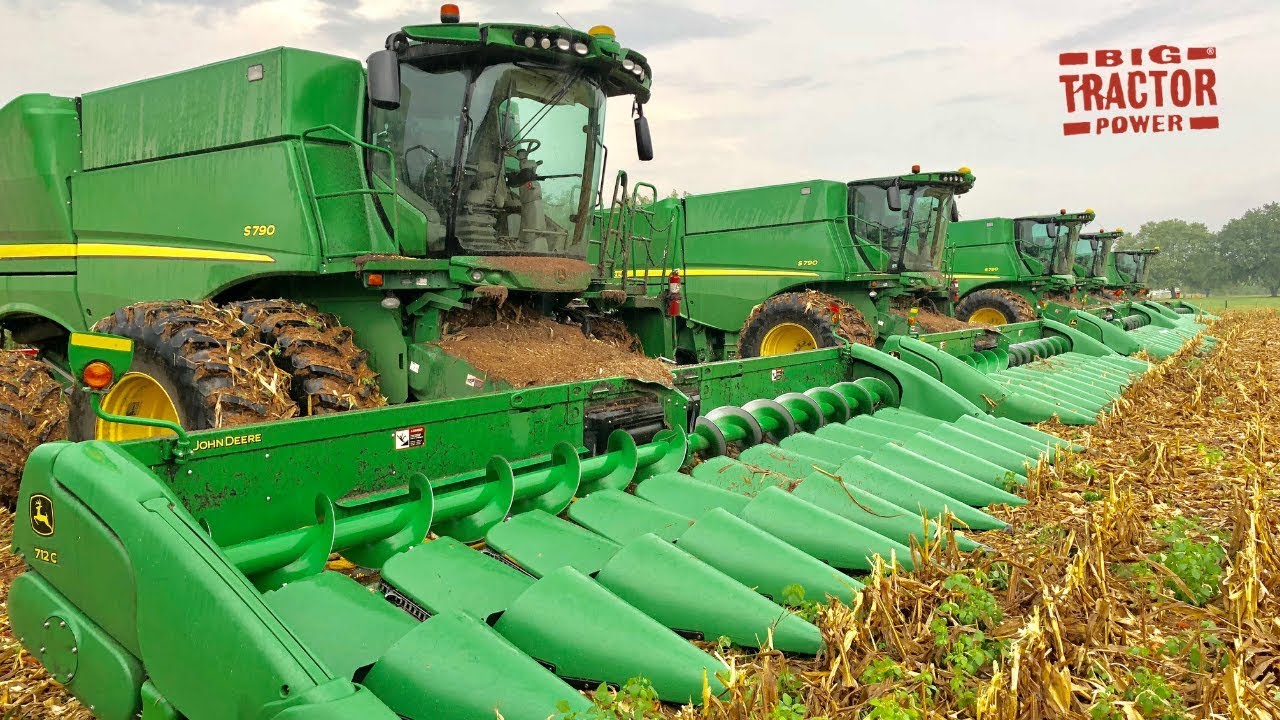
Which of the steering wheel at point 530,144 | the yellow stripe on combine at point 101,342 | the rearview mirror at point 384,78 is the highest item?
the rearview mirror at point 384,78

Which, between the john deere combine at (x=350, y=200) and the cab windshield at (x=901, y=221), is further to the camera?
the cab windshield at (x=901, y=221)

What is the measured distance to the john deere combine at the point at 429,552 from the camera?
159 centimetres

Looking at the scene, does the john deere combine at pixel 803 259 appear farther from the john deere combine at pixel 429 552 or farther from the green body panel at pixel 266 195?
the john deere combine at pixel 429 552

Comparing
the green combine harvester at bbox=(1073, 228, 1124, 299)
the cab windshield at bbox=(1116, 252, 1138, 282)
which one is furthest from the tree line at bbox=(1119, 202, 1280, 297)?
the green combine harvester at bbox=(1073, 228, 1124, 299)

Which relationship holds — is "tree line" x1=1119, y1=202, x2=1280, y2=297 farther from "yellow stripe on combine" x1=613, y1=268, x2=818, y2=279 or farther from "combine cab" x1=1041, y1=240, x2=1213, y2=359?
"yellow stripe on combine" x1=613, y1=268, x2=818, y2=279

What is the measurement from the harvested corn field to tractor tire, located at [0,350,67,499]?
0.93m

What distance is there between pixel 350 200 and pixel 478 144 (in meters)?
0.77

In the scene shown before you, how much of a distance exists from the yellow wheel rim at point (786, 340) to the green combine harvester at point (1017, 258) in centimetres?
801

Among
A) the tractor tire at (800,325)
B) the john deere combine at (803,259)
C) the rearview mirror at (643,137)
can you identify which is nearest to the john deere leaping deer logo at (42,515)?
the rearview mirror at (643,137)

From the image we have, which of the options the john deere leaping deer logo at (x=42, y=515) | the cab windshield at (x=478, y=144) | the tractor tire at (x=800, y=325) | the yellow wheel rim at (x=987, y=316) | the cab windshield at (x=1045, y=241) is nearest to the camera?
the john deere leaping deer logo at (x=42, y=515)

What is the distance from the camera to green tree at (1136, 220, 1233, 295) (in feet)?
285

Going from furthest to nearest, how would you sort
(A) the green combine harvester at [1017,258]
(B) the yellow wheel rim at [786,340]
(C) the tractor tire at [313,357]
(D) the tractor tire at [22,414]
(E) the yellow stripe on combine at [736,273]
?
(A) the green combine harvester at [1017,258] < (E) the yellow stripe on combine at [736,273] < (B) the yellow wheel rim at [786,340] < (D) the tractor tire at [22,414] < (C) the tractor tire at [313,357]

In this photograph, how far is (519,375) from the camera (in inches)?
165

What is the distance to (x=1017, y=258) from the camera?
16.6 metres
